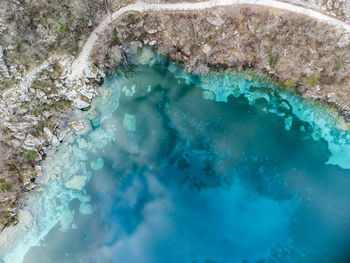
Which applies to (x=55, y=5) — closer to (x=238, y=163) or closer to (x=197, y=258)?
(x=238, y=163)

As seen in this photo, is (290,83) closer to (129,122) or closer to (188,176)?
(188,176)

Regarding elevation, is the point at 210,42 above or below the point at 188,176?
above

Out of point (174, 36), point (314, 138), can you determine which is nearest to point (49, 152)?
point (174, 36)

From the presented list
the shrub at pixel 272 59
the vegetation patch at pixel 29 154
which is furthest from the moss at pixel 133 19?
the vegetation patch at pixel 29 154

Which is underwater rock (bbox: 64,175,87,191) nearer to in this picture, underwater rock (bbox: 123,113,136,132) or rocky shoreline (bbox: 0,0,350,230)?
rocky shoreline (bbox: 0,0,350,230)

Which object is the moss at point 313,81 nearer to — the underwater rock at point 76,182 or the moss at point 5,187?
the underwater rock at point 76,182

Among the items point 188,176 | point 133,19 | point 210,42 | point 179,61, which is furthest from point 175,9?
point 188,176

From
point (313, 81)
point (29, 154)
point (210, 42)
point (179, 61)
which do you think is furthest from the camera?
point (179, 61)
